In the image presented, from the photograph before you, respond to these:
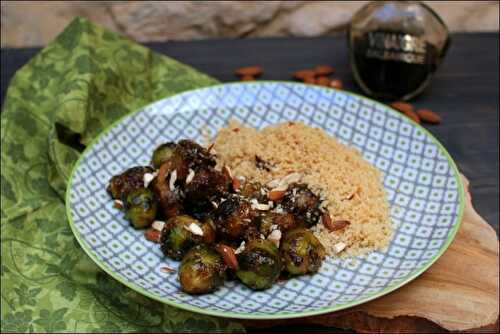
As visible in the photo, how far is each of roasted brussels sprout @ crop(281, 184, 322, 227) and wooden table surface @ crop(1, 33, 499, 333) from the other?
0.47 meters

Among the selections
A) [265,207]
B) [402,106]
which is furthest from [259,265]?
[402,106]

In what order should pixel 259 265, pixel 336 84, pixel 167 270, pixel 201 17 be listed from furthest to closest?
1. pixel 201 17
2. pixel 336 84
3. pixel 167 270
4. pixel 259 265

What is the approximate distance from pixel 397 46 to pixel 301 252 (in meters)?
0.90

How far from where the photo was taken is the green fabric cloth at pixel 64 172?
1.35m

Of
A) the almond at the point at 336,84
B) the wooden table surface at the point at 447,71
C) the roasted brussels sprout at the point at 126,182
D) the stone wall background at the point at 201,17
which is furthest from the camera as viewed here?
the stone wall background at the point at 201,17

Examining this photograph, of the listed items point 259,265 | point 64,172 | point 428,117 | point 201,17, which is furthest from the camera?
point 201,17

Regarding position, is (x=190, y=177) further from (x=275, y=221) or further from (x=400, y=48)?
(x=400, y=48)

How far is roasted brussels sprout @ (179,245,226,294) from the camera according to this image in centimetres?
122

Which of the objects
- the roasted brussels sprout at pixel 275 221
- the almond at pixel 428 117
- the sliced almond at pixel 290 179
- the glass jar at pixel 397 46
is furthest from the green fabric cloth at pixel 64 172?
the almond at pixel 428 117

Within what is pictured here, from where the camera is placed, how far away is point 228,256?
1266mm

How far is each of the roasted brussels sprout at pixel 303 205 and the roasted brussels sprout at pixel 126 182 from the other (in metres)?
0.31

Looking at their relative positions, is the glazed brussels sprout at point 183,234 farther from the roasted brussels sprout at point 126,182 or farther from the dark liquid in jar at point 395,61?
the dark liquid in jar at point 395,61

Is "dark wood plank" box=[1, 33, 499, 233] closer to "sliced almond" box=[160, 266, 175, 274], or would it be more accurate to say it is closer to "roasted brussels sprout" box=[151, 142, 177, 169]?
"roasted brussels sprout" box=[151, 142, 177, 169]

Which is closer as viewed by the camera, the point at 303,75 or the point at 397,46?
the point at 397,46
